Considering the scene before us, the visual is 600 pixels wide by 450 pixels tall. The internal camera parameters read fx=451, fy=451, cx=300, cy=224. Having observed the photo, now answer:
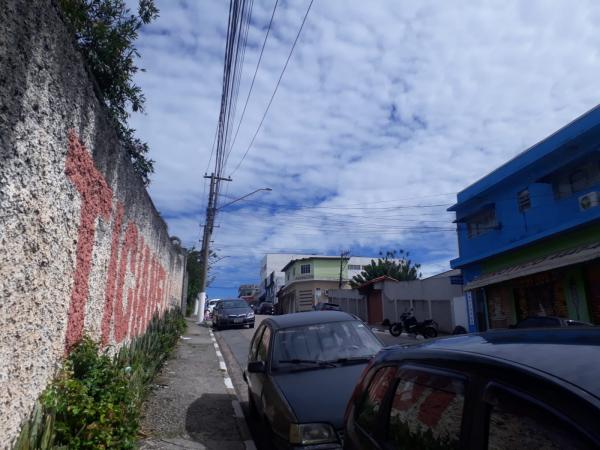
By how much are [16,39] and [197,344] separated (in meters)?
12.6

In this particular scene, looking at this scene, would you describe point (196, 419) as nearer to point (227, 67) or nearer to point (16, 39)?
point (16, 39)

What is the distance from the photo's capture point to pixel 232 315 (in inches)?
903

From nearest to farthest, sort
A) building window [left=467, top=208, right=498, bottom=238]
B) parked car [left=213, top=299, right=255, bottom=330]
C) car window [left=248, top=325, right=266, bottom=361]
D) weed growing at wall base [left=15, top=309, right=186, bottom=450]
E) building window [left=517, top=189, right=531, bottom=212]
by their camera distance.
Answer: weed growing at wall base [left=15, top=309, right=186, bottom=450] → car window [left=248, top=325, right=266, bottom=361] → building window [left=517, top=189, right=531, bottom=212] → building window [left=467, top=208, right=498, bottom=238] → parked car [left=213, top=299, right=255, bottom=330]

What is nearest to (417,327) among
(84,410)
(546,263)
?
(546,263)

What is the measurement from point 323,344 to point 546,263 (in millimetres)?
11298

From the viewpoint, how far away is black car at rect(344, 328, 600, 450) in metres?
1.41

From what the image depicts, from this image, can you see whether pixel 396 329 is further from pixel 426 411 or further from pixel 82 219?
pixel 426 411

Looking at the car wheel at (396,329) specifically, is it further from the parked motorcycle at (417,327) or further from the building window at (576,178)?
the building window at (576,178)

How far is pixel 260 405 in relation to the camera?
17.7 feet

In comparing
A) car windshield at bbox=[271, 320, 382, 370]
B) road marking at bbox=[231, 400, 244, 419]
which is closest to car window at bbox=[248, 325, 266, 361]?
road marking at bbox=[231, 400, 244, 419]

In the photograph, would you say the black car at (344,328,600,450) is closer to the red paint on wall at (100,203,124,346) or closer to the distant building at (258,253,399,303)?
the red paint on wall at (100,203,124,346)

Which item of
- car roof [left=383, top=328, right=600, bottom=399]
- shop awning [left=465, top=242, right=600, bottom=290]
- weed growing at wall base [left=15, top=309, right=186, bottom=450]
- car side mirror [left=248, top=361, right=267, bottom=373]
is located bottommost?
weed growing at wall base [left=15, top=309, right=186, bottom=450]

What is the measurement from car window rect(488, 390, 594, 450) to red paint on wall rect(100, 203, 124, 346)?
541 centimetres

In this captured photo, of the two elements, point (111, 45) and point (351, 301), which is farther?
point (351, 301)
